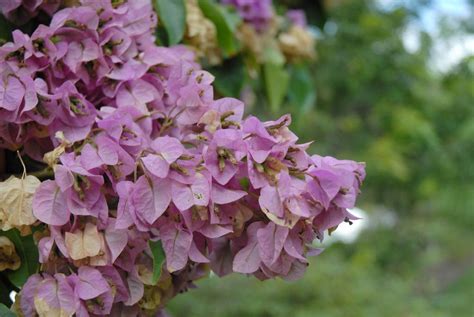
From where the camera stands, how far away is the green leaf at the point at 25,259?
60 centimetres

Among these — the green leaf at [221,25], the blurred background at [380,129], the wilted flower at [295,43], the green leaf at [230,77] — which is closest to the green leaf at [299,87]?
the wilted flower at [295,43]

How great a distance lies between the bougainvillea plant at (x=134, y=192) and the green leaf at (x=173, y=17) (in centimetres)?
16

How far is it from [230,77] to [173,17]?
11.5 inches

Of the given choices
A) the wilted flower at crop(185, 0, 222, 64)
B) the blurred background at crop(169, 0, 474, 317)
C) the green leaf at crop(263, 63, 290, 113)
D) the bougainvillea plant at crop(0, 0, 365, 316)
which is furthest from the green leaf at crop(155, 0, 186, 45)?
the blurred background at crop(169, 0, 474, 317)

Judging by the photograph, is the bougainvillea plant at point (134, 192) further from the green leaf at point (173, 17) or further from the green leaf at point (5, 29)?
the green leaf at point (173, 17)

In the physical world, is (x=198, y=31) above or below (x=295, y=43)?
above

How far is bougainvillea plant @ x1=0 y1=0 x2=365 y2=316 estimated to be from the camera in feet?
1.74

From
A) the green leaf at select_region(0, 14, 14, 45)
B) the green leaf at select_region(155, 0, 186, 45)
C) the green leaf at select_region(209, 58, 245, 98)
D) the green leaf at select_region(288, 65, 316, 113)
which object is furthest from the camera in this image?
the green leaf at select_region(288, 65, 316, 113)

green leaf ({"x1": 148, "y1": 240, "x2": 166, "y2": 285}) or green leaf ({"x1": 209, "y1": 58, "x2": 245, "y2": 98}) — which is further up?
green leaf ({"x1": 148, "y1": 240, "x2": 166, "y2": 285})

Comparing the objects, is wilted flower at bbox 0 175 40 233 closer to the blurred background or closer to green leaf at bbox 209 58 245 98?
green leaf at bbox 209 58 245 98

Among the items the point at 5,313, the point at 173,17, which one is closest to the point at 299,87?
the point at 173,17

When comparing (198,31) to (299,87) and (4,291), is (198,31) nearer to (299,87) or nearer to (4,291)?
(4,291)

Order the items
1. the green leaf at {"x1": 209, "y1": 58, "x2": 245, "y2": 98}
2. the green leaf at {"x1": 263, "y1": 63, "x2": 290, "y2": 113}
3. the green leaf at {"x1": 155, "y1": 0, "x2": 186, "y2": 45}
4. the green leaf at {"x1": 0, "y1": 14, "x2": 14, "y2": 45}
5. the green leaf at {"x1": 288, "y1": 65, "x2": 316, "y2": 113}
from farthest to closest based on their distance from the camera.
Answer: the green leaf at {"x1": 288, "y1": 65, "x2": 316, "y2": 113} < the green leaf at {"x1": 263, "y1": 63, "x2": 290, "y2": 113} < the green leaf at {"x1": 209, "y1": 58, "x2": 245, "y2": 98} < the green leaf at {"x1": 155, "y1": 0, "x2": 186, "y2": 45} < the green leaf at {"x1": 0, "y1": 14, "x2": 14, "y2": 45}

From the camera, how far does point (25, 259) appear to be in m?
0.60
